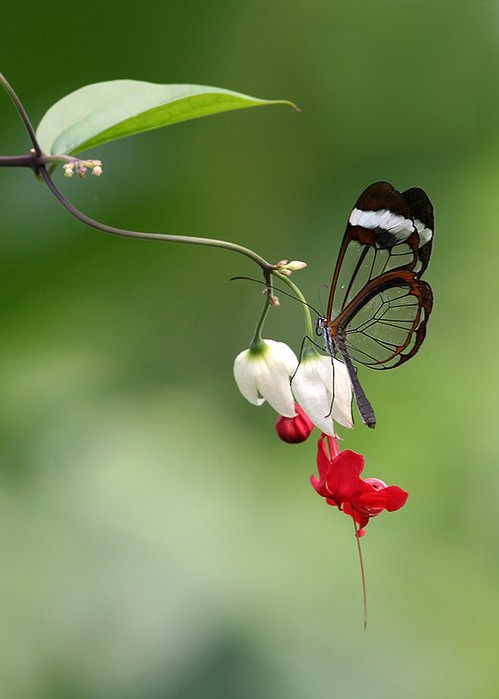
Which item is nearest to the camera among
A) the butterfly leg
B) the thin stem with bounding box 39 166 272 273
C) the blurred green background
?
the thin stem with bounding box 39 166 272 273

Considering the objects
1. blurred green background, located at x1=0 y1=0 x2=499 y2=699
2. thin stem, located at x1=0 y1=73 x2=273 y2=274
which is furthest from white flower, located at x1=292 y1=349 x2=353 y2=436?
blurred green background, located at x1=0 y1=0 x2=499 y2=699

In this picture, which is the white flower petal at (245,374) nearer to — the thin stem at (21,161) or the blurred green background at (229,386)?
the thin stem at (21,161)

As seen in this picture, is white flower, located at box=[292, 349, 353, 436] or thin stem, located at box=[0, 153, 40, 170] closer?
thin stem, located at box=[0, 153, 40, 170]

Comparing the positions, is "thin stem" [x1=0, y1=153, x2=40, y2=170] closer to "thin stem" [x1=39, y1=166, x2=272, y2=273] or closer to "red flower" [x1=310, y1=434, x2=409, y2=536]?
"thin stem" [x1=39, y1=166, x2=272, y2=273]

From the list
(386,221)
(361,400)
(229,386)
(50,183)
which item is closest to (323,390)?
(361,400)

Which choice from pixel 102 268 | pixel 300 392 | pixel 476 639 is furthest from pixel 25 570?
pixel 300 392

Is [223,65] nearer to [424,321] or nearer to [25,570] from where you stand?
[25,570]
